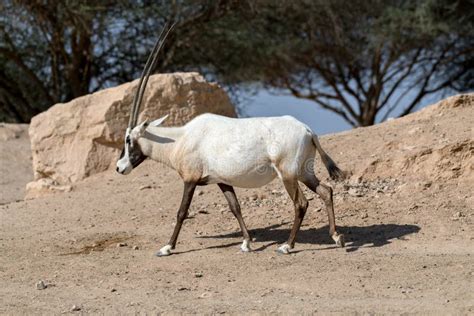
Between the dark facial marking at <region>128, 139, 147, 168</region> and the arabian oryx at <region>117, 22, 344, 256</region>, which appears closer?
the arabian oryx at <region>117, 22, 344, 256</region>

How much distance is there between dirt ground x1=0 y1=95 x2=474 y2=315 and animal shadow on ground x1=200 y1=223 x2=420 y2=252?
0.02 meters

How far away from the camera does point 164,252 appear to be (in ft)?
27.2

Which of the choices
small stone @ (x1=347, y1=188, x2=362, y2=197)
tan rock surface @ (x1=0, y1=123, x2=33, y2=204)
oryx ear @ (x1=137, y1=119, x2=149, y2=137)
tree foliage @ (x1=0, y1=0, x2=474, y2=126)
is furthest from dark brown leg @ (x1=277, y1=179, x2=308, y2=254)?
tree foliage @ (x1=0, y1=0, x2=474, y2=126)

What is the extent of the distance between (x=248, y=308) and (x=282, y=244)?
7.35 feet

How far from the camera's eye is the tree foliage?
2133 cm

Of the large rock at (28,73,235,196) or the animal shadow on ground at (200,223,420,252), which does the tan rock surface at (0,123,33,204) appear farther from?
the animal shadow on ground at (200,223,420,252)

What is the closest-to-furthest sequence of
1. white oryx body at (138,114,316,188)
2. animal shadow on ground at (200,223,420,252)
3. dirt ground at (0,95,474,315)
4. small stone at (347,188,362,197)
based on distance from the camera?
dirt ground at (0,95,474,315) → white oryx body at (138,114,316,188) → animal shadow on ground at (200,223,420,252) → small stone at (347,188,362,197)

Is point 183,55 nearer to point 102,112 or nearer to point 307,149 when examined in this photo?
point 102,112

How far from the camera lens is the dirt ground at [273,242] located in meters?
6.63

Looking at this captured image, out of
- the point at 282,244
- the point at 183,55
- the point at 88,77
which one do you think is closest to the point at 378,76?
the point at 183,55

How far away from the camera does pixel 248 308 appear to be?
20.6 ft

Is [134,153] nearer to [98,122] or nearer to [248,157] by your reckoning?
[248,157]

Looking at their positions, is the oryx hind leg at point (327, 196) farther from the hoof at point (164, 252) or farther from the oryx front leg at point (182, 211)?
the hoof at point (164, 252)

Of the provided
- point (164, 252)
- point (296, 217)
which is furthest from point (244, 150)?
point (164, 252)
